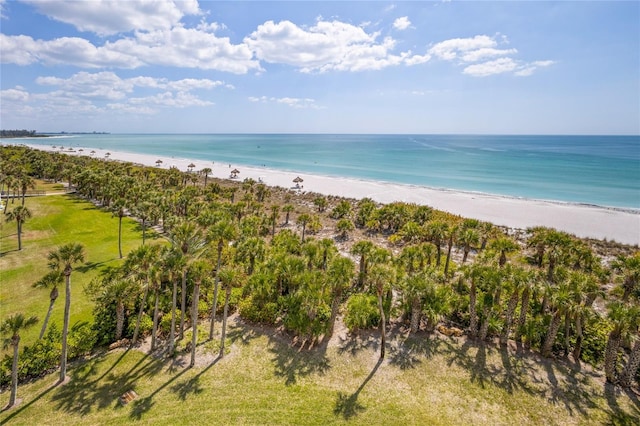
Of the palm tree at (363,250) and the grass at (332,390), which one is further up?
the palm tree at (363,250)

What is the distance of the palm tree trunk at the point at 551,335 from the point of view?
21125 millimetres

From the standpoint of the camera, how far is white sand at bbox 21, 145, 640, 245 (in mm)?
50638

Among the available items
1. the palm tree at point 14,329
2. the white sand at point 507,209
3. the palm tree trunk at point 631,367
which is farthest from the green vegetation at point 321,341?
the white sand at point 507,209

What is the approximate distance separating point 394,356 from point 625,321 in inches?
548

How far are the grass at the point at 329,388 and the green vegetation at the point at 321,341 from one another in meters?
0.10

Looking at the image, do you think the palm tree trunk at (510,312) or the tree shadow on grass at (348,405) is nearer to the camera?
the tree shadow on grass at (348,405)

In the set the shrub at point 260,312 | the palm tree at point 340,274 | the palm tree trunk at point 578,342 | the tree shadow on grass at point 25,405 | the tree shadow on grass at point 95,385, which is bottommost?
the tree shadow on grass at point 25,405

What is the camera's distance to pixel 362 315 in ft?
80.7

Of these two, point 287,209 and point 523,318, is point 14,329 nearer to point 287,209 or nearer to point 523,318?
point 523,318

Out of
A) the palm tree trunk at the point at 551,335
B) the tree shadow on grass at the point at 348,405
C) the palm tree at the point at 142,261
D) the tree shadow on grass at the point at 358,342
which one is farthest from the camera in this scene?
the tree shadow on grass at the point at 358,342

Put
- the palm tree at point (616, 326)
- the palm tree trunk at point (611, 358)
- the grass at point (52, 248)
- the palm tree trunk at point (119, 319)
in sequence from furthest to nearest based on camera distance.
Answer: the grass at point (52, 248) → the palm tree trunk at point (119, 319) → the palm tree trunk at point (611, 358) → the palm tree at point (616, 326)

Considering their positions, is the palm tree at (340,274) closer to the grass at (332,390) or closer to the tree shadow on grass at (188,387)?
the grass at (332,390)

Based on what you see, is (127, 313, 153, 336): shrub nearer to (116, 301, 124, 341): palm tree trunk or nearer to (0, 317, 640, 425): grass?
(116, 301, 124, 341): palm tree trunk

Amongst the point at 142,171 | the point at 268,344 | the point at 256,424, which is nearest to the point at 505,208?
the point at 268,344
